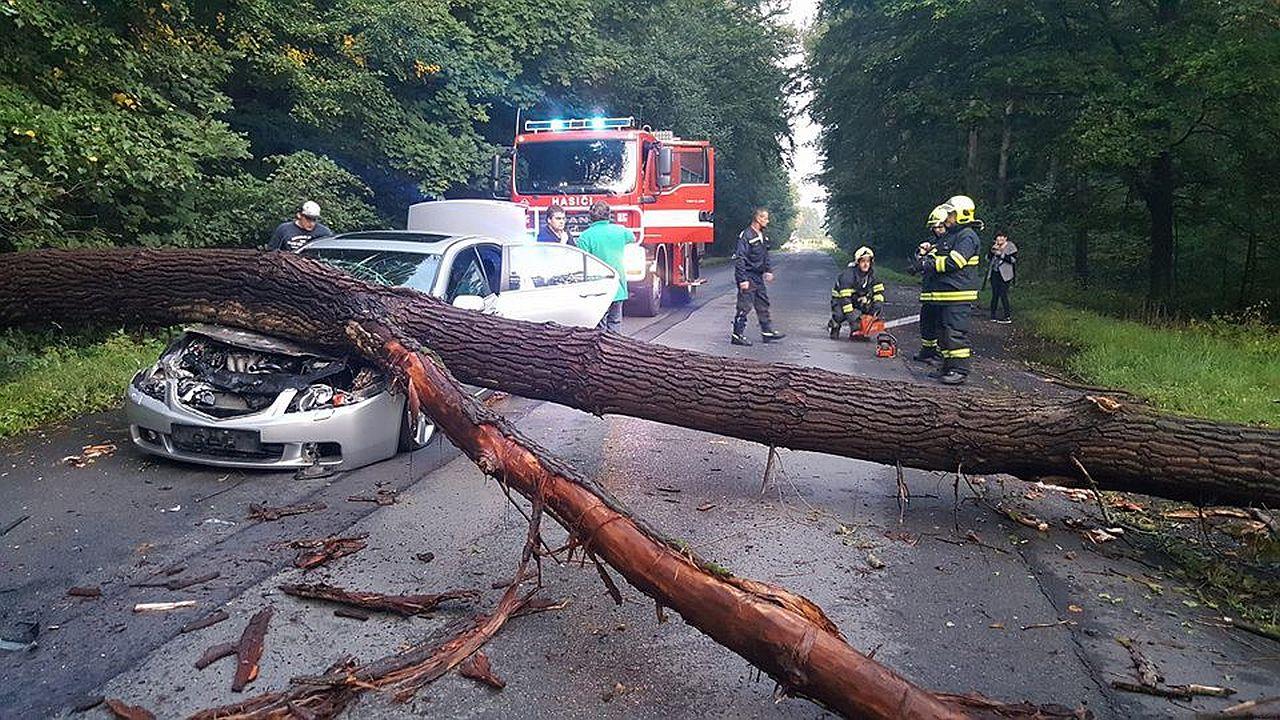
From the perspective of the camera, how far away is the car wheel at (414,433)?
18.1 ft

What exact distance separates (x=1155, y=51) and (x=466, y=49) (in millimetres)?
11177

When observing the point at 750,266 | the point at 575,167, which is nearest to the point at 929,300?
the point at 750,266

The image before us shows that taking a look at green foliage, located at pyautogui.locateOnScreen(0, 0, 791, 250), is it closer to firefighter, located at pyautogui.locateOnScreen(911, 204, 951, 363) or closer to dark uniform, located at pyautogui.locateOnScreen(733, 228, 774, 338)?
dark uniform, located at pyautogui.locateOnScreen(733, 228, 774, 338)

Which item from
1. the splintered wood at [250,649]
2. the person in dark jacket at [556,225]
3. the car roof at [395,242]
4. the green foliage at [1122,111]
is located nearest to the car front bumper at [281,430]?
the splintered wood at [250,649]

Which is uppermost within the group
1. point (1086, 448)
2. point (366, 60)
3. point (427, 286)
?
point (366, 60)

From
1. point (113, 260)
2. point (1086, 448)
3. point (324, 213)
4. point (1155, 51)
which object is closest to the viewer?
point (1086, 448)

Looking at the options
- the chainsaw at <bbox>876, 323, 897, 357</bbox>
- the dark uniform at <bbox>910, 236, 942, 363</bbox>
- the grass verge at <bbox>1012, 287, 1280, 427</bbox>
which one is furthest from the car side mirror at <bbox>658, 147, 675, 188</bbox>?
the grass verge at <bbox>1012, 287, 1280, 427</bbox>

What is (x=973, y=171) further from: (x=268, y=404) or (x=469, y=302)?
(x=268, y=404)

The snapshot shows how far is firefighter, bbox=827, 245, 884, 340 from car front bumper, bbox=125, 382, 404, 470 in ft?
26.7

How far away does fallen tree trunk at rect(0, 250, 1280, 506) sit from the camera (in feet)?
14.2

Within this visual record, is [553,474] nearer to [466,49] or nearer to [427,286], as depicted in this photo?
[427,286]

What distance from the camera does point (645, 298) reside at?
1378 centimetres

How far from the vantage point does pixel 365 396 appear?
515 cm

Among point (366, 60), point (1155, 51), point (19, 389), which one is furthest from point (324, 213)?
point (1155, 51)
